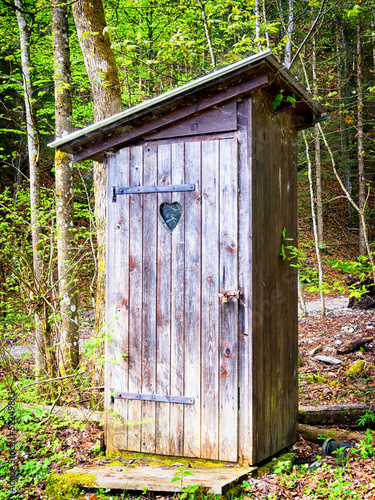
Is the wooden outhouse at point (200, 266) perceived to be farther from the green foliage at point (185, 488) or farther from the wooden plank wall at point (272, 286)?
the green foliage at point (185, 488)

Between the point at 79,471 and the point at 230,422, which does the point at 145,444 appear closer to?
the point at 79,471

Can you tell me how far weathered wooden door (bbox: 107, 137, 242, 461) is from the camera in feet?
12.1

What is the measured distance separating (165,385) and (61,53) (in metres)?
4.88

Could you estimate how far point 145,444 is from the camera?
3951mm

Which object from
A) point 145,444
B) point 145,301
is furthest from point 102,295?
point 145,444

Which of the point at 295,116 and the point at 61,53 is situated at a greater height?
the point at 61,53

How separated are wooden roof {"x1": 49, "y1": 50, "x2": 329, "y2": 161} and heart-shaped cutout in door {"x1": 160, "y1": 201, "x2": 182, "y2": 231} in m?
0.72

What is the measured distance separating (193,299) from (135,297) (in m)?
0.58

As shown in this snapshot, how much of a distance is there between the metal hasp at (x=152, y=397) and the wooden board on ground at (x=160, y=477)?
0.53 m

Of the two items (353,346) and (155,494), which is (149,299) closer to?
(155,494)

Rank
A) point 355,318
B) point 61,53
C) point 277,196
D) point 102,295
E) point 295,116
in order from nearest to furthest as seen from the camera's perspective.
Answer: point 277,196 < point 295,116 < point 102,295 < point 61,53 < point 355,318

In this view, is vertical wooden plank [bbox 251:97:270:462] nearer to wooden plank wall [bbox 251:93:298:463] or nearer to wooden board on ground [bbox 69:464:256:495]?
wooden plank wall [bbox 251:93:298:463]

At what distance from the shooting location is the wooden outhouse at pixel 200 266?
363 cm

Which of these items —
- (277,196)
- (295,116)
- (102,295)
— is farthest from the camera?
(102,295)
